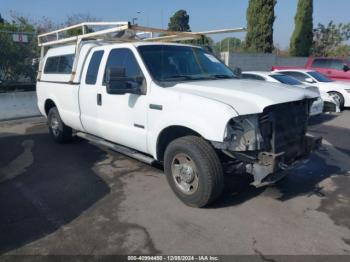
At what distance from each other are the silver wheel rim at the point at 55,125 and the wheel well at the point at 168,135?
353 cm

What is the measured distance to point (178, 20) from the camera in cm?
5681

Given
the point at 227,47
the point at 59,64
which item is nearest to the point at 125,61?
the point at 59,64

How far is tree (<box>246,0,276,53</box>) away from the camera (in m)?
22.0

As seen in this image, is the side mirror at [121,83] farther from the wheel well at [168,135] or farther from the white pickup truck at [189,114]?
the wheel well at [168,135]

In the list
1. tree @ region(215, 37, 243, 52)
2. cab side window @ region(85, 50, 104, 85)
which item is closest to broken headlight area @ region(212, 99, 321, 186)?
cab side window @ region(85, 50, 104, 85)

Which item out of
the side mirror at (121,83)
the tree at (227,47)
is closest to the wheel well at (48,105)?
the side mirror at (121,83)

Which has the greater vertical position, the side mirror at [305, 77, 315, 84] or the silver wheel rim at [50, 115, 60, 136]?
the side mirror at [305, 77, 315, 84]

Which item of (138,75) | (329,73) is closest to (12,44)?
(138,75)

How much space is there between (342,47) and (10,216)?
1285 inches

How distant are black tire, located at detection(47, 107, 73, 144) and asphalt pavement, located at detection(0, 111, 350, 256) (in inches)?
43.5

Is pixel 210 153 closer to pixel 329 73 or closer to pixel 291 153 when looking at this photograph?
pixel 291 153

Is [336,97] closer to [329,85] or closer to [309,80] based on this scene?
[329,85]

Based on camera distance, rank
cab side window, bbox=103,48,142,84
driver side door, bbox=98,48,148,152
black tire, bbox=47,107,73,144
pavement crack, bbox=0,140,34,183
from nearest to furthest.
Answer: driver side door, bbox=98,48,148,152 < cab side window, bbox=103,48,142,84 < pavement crack, bbox=0,140,34,183 < black tire, bbox=47,107,73,144

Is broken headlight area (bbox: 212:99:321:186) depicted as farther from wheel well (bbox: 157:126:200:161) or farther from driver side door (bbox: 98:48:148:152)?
driver side door (bbox: 98:48:148:152)
